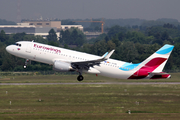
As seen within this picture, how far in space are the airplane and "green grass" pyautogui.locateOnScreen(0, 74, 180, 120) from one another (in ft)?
15.7

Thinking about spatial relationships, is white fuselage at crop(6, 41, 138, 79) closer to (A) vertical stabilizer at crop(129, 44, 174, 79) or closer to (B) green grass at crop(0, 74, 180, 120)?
(A) vertical stabilizer at crop(129, 44, 174, 79)

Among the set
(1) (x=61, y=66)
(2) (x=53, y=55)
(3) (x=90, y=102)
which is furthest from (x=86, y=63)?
(3) (x=90, y=102)

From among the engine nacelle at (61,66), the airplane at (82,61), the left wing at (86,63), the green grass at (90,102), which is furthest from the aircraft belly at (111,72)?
the engine nacelle at (61,66)

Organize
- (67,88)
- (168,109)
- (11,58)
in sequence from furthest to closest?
(11,58), (67,88), (168,109)

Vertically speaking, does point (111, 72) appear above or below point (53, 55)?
below

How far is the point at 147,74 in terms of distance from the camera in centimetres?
5844

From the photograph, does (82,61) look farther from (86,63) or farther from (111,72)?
(111,72)

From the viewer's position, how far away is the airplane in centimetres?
5475

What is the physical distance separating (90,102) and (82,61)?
7.64 meters

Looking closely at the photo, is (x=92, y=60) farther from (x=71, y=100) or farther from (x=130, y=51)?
(x=130, y=51)

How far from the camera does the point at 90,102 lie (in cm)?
5697

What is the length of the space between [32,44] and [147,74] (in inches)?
795

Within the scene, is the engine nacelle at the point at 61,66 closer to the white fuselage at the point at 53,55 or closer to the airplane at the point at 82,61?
the airplane at the point at 82,61

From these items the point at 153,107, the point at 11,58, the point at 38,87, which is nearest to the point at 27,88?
the point at 38,87
